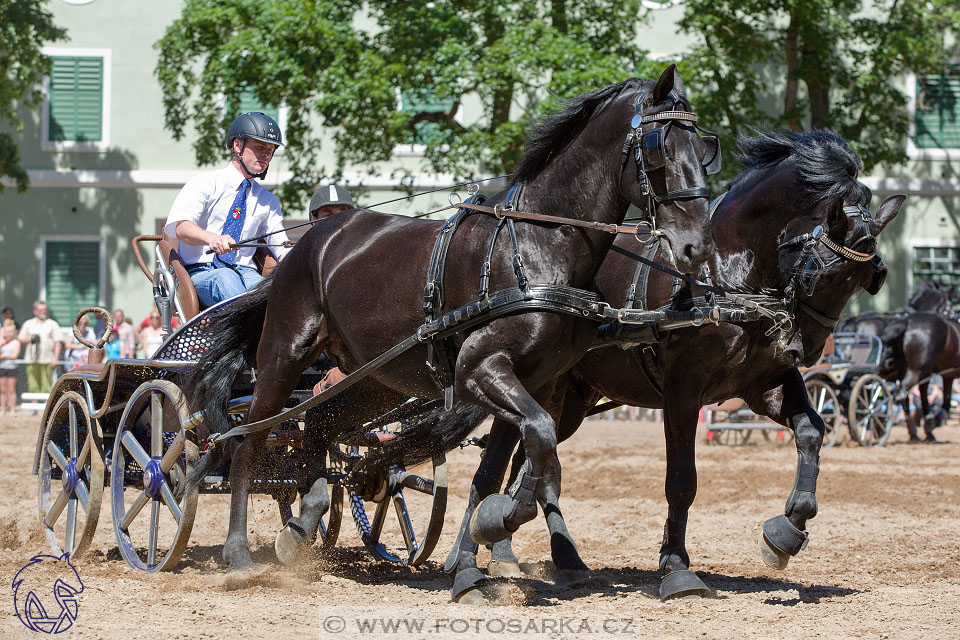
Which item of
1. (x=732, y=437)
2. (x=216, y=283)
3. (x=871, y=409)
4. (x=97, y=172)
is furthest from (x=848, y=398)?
(x=97, y=172)

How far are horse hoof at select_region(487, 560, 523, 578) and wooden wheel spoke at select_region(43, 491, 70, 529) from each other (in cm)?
250

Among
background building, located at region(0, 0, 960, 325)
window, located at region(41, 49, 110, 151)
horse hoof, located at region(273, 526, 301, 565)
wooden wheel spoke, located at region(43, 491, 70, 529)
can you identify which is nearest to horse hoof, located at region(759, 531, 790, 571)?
horse hoof, located at region(273, 526, 301, 565)

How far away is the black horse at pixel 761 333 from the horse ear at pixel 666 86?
31.4 inches

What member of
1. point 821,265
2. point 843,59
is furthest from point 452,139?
point 821,265

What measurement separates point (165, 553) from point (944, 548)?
448cm

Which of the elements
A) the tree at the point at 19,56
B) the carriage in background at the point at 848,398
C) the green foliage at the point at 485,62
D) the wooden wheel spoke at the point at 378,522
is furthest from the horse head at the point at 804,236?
the tree at the point at 19,56

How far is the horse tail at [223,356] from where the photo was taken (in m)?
5.89

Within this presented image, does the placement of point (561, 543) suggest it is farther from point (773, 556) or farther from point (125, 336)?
point (125, 336)

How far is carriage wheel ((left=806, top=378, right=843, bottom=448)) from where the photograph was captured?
1430cm

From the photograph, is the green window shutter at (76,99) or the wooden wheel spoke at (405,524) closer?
the wooden wheel spoke at (405,524)

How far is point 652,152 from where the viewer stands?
4.43 m

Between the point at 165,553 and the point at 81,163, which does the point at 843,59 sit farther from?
the point at 165,553

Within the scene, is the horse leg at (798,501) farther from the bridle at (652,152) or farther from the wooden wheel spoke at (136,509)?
the wooden wheel spoke at (136,509)

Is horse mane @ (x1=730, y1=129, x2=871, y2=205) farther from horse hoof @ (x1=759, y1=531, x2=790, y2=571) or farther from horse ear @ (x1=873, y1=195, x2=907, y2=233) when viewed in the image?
horse hoof @ (x1=759, y1=531, x2=790, y2=571)
